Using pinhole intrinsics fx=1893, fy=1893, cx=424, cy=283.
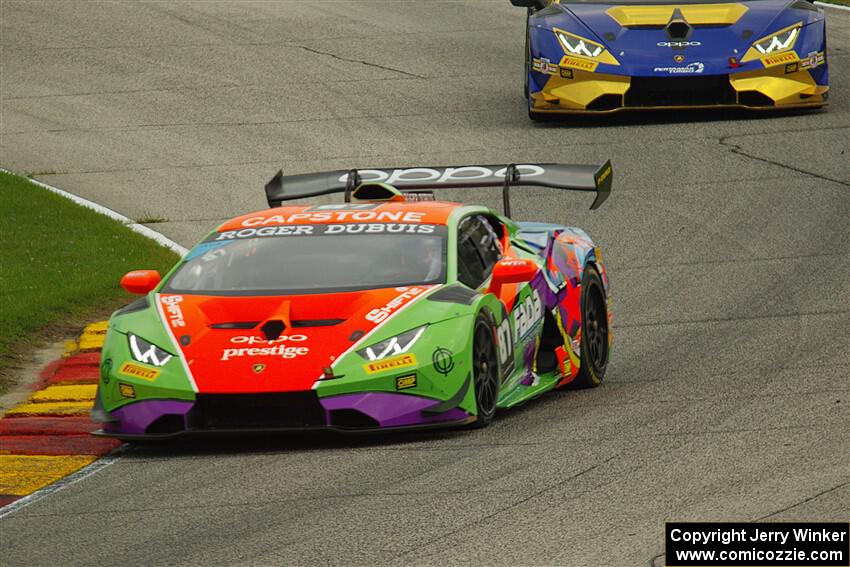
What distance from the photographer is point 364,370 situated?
8.82m

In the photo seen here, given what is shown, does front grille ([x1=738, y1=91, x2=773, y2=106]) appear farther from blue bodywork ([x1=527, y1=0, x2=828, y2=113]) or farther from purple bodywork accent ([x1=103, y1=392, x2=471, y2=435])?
purple bodywork accent ([x1=103, y1=392, x2=471, y2=435])

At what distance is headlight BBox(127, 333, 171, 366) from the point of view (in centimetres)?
908

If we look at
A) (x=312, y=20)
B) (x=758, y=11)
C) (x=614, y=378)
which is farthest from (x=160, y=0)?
(x=614, y=378)

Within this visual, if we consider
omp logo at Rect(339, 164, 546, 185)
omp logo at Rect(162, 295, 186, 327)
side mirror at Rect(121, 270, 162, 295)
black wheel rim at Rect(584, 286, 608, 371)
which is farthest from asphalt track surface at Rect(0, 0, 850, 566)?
omp logo at Rect(339, 164, 546, 185)

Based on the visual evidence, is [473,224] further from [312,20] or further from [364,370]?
[312,20]

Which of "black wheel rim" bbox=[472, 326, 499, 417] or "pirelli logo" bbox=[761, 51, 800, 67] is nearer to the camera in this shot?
"black wheel rim" bbox=[472, 326, 499, 417]

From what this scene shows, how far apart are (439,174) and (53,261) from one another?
3.85 meters

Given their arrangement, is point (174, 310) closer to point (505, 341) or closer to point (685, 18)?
point (505, 341)

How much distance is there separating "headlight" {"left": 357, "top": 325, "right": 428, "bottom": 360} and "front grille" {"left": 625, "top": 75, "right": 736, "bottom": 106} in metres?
9.17

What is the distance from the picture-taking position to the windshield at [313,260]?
9633 millimetres

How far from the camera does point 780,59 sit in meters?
17.7

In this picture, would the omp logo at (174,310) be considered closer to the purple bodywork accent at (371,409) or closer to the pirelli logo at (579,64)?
the purple bodywork accent at (371,409)

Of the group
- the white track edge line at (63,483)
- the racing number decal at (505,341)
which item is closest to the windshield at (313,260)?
the racing number decal at (505,341)

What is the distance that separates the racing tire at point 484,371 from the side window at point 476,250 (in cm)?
47
